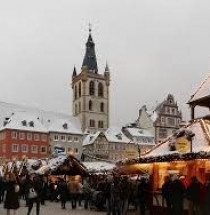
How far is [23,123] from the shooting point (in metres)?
83.8

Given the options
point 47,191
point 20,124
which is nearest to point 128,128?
point 20,124

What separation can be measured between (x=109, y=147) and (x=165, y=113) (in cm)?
1193

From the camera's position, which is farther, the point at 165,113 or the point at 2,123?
the point at 165,113

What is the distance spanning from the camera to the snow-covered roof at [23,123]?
82.6 meters

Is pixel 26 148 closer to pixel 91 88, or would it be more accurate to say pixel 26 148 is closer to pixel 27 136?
pixel 27 136

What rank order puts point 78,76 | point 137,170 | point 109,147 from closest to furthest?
1. point 137,170
2. point 109,147
3. point 78,76

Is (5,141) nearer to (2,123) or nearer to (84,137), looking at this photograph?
(2,123)

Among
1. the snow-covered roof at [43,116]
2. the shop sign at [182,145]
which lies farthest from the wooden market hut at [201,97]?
the snow-covered roof at [43,116]

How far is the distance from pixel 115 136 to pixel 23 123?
2081cm

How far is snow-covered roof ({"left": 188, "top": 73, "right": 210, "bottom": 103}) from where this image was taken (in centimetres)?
2139

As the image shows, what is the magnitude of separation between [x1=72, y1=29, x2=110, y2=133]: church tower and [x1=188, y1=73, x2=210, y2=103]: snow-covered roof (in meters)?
77.2

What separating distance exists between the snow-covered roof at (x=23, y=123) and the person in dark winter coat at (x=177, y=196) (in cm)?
6810

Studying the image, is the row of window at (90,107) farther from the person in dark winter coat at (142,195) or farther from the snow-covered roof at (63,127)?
the person in dark winter coat at (142,195)

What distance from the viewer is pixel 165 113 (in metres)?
91.6
